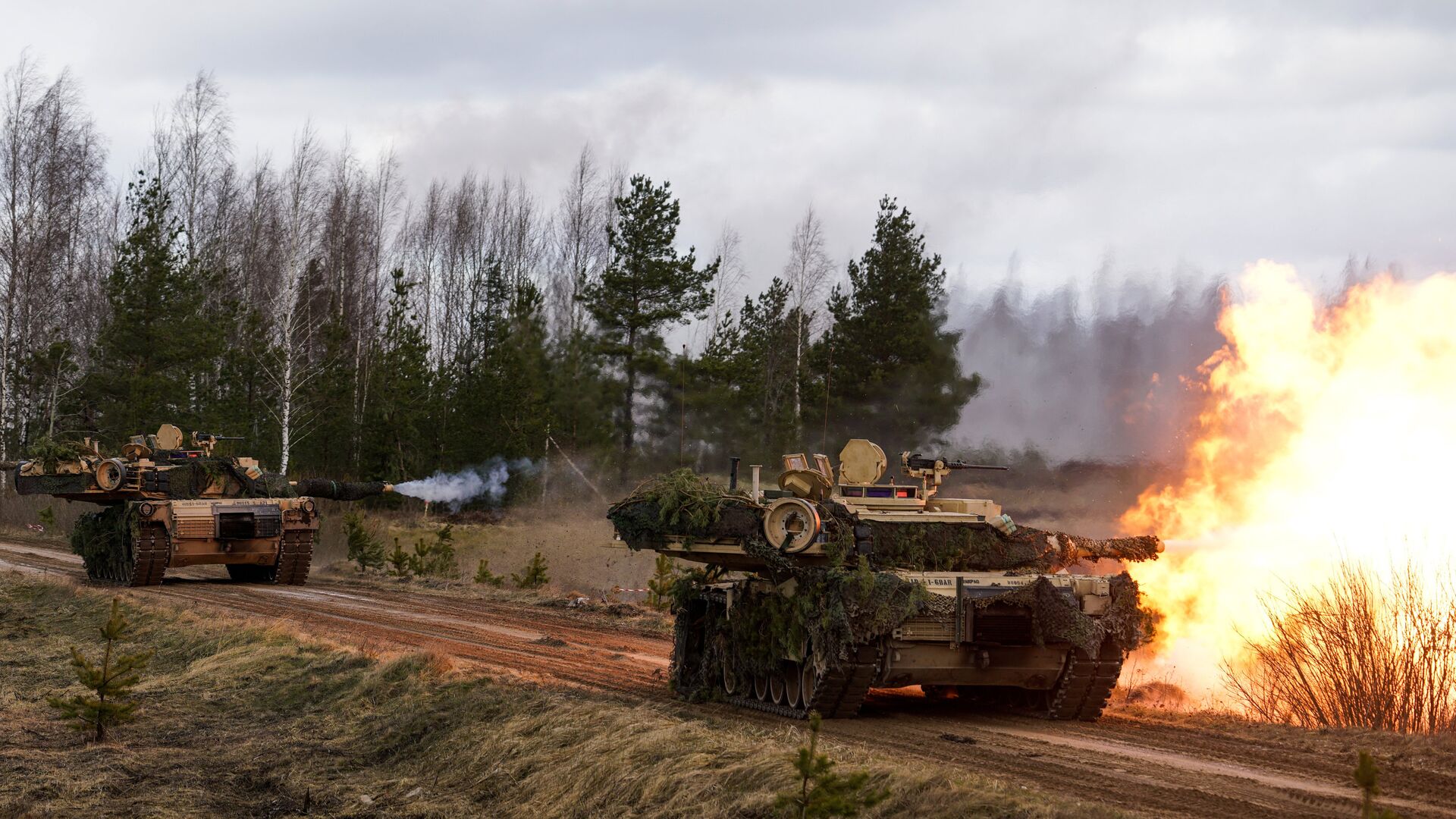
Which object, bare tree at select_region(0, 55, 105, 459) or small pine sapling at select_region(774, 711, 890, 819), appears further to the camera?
bare tree at select_region(0, 55, 105, 459)

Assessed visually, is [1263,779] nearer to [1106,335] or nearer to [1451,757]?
[1451,757]

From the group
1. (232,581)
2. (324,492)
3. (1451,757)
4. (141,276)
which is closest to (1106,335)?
(1451,757)

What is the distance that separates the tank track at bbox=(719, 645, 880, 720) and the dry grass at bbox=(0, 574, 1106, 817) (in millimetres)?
661

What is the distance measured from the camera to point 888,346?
34781mm

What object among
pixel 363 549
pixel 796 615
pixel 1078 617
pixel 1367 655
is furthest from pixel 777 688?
pixel 363 549

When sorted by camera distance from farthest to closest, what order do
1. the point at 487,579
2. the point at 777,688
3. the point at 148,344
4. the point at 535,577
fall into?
the point at 148,344
the point at 487,579
the point at 535,577
the point at 777,688

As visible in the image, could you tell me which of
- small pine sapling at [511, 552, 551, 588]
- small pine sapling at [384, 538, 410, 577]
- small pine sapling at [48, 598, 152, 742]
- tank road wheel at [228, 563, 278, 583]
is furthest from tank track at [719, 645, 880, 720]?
small pine sapling at [384, 538, 410, 577]

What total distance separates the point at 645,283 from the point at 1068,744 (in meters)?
28.7

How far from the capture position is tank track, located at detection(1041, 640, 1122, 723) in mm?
13297

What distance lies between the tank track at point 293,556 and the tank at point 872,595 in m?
15.4

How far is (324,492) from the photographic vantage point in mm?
29578

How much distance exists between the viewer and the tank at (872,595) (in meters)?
12.9

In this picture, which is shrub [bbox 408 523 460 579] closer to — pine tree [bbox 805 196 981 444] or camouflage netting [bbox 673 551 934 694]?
pine tree [bbox 805 196 981 444]

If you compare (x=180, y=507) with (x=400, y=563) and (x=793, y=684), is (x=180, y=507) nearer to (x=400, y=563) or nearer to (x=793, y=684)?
(x=400, y=563)
